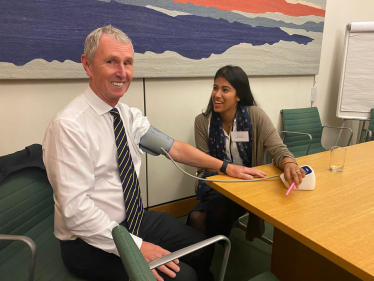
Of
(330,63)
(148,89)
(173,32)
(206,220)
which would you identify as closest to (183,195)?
(206,220)

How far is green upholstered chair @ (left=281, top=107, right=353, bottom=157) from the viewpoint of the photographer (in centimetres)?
283

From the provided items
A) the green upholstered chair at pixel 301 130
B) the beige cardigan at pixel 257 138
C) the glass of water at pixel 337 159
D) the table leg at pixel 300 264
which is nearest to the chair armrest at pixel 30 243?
the beige cardigan at pixel 257 138

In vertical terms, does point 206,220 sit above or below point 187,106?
below

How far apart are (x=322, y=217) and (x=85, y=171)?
89 centimetres

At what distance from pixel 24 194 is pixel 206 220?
1042 mm

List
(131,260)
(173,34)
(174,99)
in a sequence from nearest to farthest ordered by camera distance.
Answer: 1. (131,260)
2. (173,34)
3. (174,99)

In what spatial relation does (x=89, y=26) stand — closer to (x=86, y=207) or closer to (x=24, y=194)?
(x=24, y=194)

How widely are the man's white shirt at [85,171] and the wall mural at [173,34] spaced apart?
78 centimetres

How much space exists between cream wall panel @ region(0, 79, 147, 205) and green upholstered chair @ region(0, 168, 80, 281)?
1.83 ft

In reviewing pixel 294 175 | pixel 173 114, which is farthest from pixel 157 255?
pixel 173 114

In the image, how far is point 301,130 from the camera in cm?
291

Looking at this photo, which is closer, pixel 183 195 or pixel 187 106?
pixel 187 106

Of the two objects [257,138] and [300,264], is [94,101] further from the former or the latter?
[300,264]

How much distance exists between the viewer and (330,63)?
3.19 meters
